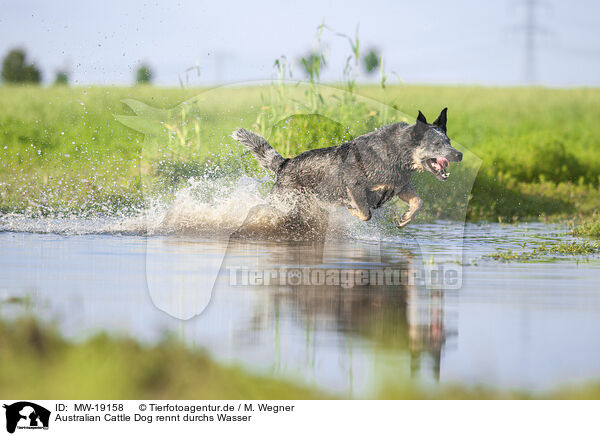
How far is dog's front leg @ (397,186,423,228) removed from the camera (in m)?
9.94

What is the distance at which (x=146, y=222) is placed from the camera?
39.1 feet

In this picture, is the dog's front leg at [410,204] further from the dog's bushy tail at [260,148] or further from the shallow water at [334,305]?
the dog's bushy tail at [260,148]

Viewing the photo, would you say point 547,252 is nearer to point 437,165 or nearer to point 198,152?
point 437,165

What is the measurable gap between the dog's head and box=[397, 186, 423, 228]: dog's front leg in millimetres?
374

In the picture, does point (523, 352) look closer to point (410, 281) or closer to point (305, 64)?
point (410, 281)

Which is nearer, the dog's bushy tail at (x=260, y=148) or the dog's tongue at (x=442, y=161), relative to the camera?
the dog's tongue at (x=442, y=161)

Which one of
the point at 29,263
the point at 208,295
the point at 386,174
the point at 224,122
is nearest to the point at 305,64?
the point at 224,122

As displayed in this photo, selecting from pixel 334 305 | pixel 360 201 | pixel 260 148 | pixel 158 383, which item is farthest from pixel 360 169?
pixel 158 383

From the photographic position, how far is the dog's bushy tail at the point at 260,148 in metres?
10.7

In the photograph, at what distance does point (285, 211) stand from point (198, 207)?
167cm

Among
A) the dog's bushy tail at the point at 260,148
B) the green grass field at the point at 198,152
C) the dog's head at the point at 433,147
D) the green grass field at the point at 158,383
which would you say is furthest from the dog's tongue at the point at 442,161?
the green grass field at the point at 158,383
